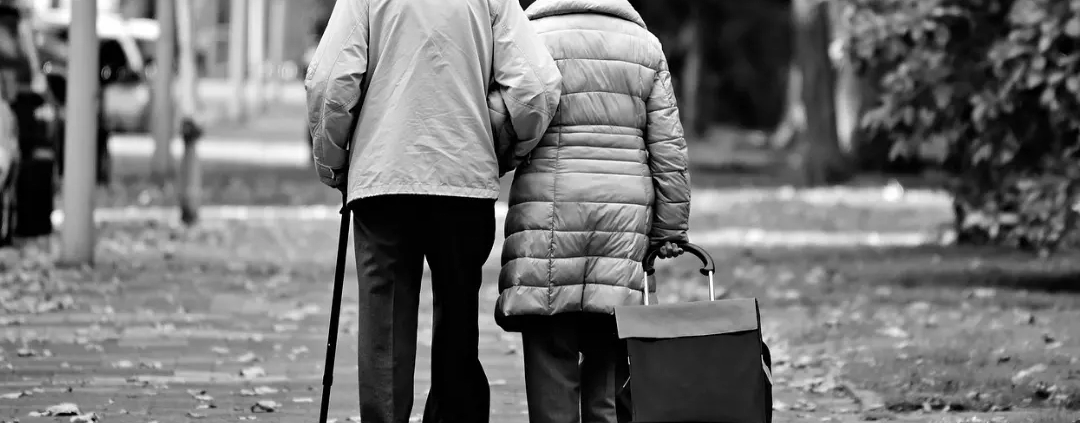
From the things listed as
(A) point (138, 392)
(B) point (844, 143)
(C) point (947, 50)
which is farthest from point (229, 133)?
(A) point (138, 392)

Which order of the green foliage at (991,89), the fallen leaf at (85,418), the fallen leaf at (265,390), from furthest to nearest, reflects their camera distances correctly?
the green foliage at (991,89) → the fallen leaf at (265,390) → the fallen leaf at (85,418)

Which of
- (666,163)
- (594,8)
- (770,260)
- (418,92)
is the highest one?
(594,8)

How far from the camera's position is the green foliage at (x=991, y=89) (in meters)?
11.0

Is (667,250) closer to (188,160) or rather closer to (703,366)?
(703,366)

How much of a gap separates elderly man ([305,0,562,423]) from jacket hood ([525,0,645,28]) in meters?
0.21

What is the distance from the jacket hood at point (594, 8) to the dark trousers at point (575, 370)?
95cm

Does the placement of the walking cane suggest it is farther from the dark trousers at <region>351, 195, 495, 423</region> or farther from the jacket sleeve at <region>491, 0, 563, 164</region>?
the jacket sleeve at <region>491, 0, 563, 164</region>

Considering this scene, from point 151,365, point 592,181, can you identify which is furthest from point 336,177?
point 151,365

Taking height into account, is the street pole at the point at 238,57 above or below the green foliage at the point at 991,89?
below

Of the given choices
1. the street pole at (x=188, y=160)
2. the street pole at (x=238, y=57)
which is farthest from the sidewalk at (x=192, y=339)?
the street pole at (x=238, y=57)

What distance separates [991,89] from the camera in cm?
1174

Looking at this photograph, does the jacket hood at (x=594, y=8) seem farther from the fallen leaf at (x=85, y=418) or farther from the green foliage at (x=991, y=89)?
the green foliage at (x=991, y=89)

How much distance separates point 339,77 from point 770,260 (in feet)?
30.1

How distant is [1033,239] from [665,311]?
660cm
